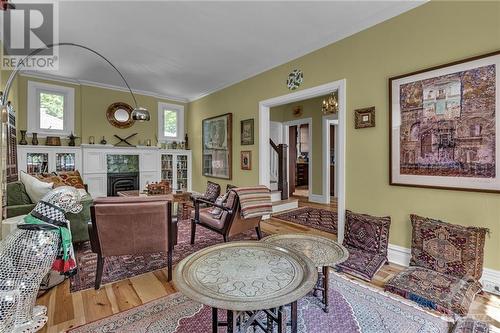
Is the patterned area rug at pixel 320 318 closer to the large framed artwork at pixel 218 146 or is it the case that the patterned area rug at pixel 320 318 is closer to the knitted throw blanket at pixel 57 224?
the knitted throw blanket at pixel 57 224

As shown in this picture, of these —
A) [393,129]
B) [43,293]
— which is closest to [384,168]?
[393,129]

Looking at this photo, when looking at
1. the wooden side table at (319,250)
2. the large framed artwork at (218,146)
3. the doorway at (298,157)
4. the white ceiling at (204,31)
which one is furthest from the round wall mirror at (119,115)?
the wooden side table at (319,250)

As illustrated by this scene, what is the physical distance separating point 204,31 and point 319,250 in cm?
302

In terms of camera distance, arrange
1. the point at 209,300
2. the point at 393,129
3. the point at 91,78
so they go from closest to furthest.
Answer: the point at 209,300
the point at 393,129
the point at 91,78

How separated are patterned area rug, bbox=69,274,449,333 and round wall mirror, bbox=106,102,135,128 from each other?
5.09 meters

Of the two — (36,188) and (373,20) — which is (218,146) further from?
(373,20)

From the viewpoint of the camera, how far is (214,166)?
20.1ft

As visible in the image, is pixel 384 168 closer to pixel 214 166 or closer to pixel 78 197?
pixel 78 197

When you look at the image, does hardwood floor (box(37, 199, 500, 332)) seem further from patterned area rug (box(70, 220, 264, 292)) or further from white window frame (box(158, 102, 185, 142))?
white window frame (box(158, 102, 185, 142))

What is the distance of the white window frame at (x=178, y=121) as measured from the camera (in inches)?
265

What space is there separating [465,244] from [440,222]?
259 millimetres

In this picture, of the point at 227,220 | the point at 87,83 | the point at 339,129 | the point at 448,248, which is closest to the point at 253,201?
the point at 227,220

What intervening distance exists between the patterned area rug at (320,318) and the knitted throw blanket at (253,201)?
1.16 metres

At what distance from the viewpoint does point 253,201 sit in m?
3.06
